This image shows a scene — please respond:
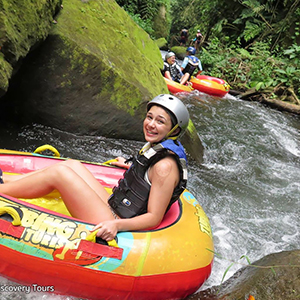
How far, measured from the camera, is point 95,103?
15.4 feet

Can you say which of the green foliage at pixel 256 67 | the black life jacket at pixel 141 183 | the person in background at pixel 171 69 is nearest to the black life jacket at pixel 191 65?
the person in background at pixel 171 69

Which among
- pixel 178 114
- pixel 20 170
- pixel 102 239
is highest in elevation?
pixel 178 114

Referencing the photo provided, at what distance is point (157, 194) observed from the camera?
213 centimetres

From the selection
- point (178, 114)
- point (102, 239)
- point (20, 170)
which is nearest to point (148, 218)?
point (102, 239)

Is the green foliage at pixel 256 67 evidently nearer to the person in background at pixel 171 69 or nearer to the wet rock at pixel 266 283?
the person in background at pixel 171 69

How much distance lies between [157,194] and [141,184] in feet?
0.53

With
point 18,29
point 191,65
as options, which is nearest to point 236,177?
point 18,29

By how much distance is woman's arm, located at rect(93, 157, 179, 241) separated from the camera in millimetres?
2121

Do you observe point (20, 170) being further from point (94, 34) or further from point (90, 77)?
point (94, 34)

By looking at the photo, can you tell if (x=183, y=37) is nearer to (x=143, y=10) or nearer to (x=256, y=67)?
(x=143, y=10)

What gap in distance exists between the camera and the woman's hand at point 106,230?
201 centimetres

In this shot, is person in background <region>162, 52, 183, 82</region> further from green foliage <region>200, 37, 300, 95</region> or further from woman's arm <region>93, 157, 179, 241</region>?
woman's arm <region>93, 157, 179, 241</region>

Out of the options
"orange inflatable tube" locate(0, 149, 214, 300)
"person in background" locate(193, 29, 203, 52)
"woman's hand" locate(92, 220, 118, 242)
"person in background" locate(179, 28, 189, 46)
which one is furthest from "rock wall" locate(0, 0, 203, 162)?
"person in background" locate(179, 28, 189, 46)

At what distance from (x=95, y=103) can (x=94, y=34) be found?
1.07 meters
